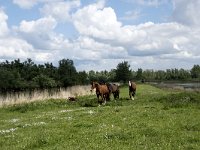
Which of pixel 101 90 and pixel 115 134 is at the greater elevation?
pixel 101 90

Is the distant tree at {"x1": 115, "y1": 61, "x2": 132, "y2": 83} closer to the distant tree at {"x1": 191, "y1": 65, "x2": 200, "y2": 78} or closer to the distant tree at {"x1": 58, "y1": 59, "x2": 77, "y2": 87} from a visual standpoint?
the distant tree at {"x1": 58, "y1": 59, "x2": 77, "y2": 87}

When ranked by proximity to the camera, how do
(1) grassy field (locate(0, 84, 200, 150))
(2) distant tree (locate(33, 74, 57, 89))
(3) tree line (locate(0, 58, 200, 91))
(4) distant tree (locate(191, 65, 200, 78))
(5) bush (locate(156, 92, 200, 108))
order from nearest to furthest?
(1) grassy field (locate(0, 84, 200, 150))
(5) bush (locate(156, 92, 200, 108))
(3) tree line (locate(0, 58, 200, 91))
(2) distant tree (locate(33, 74, 57, 89))
(4) distant tree (locate(191, 65, 200, 78))

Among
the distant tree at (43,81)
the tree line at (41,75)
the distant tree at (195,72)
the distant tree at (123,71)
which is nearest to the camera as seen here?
the tree line at (41,75)

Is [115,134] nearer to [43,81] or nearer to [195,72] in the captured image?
[43,81]

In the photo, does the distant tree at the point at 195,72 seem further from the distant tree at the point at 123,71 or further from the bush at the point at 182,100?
the bush at the point at 182,100

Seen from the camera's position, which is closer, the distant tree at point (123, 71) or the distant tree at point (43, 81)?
the distant tree at point (43, 81)

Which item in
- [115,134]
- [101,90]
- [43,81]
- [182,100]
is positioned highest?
[43,81]

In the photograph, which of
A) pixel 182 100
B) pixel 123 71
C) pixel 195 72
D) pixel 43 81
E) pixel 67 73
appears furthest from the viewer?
pixel 195 72

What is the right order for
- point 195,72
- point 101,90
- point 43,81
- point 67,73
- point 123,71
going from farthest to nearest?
1. point 195,72
2. point 123,71
3. point 67,73
4. point 43,81
5. point 101,90

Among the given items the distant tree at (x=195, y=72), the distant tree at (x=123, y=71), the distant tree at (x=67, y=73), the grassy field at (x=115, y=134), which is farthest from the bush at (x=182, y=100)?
the distant tree at (x=195, y=72)

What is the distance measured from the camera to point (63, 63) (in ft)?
324

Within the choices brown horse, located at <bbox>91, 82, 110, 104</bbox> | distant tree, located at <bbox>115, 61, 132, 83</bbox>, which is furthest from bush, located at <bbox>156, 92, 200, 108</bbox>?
distant tree, located at <bbox>115, 61, 132, 83</bbox>

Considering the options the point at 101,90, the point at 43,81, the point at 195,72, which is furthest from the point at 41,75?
the point at 195,72

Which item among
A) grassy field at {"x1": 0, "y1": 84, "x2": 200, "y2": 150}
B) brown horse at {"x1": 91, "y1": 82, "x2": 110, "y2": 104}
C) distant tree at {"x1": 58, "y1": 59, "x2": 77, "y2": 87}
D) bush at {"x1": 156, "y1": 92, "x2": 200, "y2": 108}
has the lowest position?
grassy field at {"x1": 0, "y1": 84, "x2": 200, "y2": 150}
